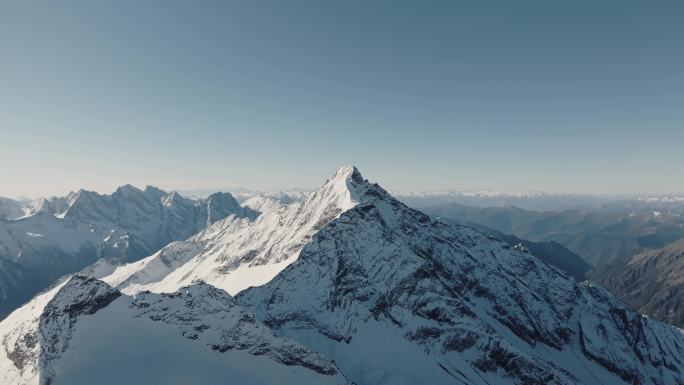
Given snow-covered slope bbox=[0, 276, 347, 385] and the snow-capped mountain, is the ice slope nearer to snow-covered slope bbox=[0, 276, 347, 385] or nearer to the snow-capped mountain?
the snow-capped mountain

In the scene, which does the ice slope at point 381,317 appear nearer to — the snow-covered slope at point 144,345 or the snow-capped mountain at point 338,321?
the snow-capped mountain at point 338,321

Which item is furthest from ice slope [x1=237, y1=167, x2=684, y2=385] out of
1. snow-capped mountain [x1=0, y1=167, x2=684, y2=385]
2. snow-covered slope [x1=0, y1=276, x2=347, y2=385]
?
snow-covered slope [x1=0, y1=276, x2=347, y2=385]

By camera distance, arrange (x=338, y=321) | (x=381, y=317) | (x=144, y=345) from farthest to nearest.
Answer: (x=381, y=317) → (x=338, y=321) → (x=144, y=345)

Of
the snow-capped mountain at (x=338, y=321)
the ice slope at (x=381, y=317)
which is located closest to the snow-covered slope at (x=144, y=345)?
the snow-capped mountain at (x=338, y=321)

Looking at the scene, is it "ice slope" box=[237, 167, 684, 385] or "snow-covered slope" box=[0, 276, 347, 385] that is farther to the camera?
"ice slope" box=[237, 167, 684, 385]

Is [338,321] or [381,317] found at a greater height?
[381,317]

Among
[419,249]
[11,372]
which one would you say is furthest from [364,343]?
[11,372]

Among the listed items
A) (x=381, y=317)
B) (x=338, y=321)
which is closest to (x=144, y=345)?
(x=338, y=321)

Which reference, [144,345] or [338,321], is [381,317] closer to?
[338,321]
